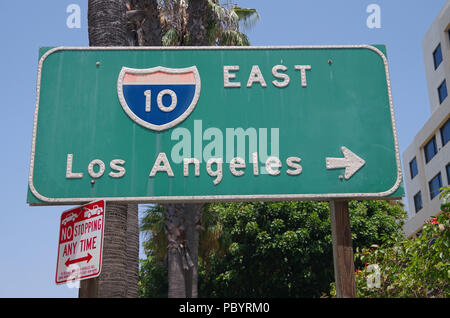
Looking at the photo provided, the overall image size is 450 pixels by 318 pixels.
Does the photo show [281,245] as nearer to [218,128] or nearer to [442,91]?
[442,91]

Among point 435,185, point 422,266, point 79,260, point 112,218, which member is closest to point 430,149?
point 435,185

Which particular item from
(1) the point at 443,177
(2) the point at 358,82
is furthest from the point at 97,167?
(1) the point at 443,177

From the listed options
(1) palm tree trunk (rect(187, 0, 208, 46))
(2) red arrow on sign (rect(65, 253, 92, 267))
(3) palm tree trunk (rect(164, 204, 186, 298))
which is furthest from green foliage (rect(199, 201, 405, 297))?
(2) red arrow on sign (rect(65, 253, 92, 267))

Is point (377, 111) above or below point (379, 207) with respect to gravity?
below

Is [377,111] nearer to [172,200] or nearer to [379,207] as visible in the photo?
[172,200]

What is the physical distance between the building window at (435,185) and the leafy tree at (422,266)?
28.5 metres

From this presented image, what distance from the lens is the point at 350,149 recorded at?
18.9ft

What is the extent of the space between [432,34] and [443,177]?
1102 centimetres

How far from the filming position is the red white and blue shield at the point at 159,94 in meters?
5.84

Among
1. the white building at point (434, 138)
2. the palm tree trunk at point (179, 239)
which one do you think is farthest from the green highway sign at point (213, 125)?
the white building at point (434, 138)

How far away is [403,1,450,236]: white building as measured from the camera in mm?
38969
